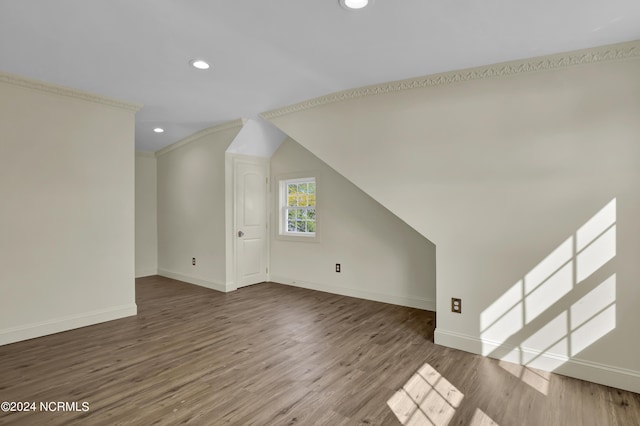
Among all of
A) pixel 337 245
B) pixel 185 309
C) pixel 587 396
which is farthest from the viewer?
pixel 337 245

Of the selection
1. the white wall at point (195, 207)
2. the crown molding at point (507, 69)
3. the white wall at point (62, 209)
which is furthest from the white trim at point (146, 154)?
the crown molding at point (507, 69)

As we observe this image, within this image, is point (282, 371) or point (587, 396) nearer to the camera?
point (587, 396)

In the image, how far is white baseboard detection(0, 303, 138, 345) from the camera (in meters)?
3.24

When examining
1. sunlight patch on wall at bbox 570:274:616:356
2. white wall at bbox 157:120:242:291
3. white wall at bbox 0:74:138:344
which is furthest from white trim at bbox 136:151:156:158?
sunlight patch on wall at bbox 570:274:616:356

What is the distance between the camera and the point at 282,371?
2.68 m

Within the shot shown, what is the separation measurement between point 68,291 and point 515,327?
4.34 metres

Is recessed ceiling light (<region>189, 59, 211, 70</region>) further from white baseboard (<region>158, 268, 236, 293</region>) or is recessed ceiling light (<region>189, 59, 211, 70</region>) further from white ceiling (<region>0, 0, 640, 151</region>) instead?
white baseboard (<region>158, 268, 236, 293</region>)

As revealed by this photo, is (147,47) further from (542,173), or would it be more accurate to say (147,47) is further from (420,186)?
(542,173)

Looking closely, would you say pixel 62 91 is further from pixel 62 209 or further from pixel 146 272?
pixel 146 272

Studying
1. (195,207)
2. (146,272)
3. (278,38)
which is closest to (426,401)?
(278,38)

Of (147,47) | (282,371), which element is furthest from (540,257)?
(147,47)

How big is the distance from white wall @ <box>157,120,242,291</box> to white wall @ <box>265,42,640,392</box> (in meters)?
2.73

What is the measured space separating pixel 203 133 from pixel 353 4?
152 inches

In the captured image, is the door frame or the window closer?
the door frame
